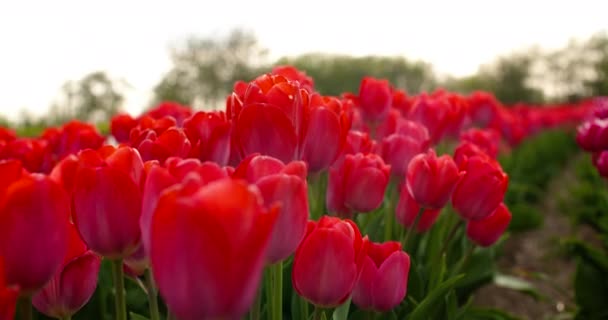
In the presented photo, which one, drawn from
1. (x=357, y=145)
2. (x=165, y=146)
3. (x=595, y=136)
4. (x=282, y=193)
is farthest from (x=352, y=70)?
→ (x=282, y=193)

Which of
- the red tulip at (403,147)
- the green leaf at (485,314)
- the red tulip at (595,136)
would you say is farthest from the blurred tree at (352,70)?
the red tulip at (403,147)

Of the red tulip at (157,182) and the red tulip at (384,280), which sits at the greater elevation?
the red tulip at (157,182)

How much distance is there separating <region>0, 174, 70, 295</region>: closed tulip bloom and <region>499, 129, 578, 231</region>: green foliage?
4057 millimetres

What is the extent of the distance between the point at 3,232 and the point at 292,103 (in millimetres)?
517

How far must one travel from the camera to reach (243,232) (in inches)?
21.0

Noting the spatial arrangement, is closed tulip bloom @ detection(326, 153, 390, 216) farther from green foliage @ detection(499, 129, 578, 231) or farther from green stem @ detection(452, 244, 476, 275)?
green foliage @ detection(499, 129, 578, 231)

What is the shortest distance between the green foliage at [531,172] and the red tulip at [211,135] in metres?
3.63

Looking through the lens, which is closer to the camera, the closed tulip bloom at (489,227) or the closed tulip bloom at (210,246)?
the closed tulip bloom at (210,246)

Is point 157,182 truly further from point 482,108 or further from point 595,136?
point 482,108

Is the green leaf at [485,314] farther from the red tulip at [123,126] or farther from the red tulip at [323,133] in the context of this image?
the red tulip at [123,126]

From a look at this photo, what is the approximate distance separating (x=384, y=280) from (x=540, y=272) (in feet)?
13.0

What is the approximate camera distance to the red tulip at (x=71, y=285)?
34.3 inches

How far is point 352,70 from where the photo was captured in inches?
1106

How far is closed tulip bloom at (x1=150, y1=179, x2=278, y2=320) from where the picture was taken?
519 millimetres
